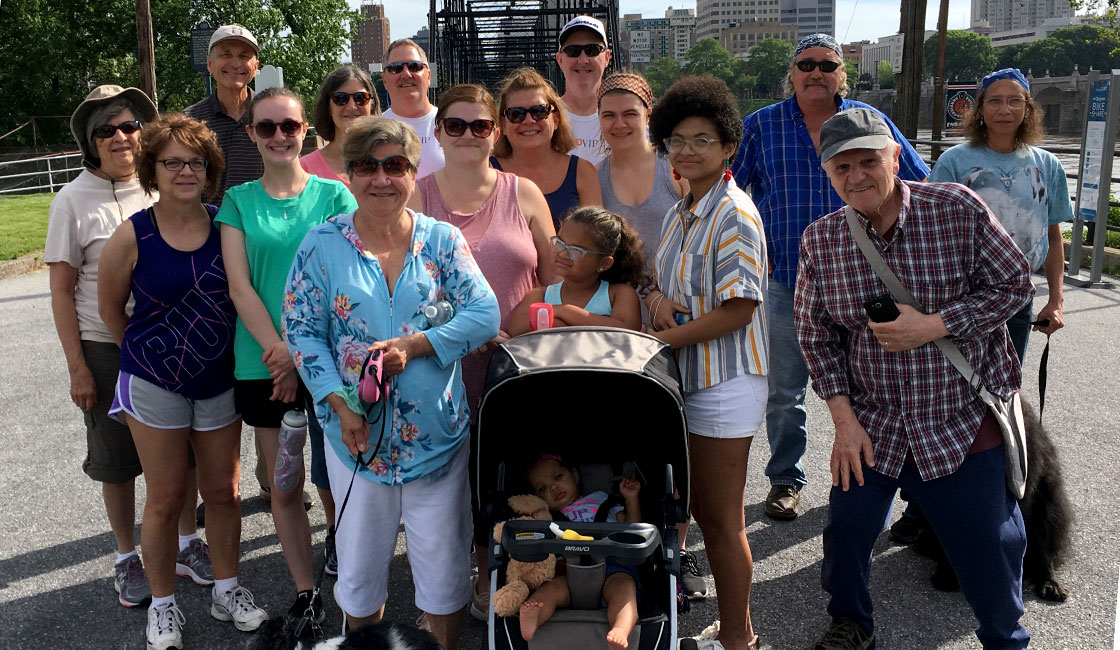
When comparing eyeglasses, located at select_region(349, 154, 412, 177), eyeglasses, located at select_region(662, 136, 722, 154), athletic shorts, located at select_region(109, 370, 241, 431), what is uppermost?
eyeglasses, located at select_region(662, 136, 722, 154)

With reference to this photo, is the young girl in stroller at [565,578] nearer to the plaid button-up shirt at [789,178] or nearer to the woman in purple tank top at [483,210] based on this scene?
the woman in purple tank top at [483,210]

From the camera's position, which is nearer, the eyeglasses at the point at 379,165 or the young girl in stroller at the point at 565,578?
the young girl in stroller at the point at 565,578

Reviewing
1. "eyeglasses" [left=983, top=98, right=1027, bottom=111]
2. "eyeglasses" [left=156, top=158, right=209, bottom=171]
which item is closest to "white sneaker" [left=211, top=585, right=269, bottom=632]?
"eyeglasses" [left=156, top=158, right=209, bottom=171]

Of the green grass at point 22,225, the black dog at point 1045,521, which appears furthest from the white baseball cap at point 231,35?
the green grass at point 22,225

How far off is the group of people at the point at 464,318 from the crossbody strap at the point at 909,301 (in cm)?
3

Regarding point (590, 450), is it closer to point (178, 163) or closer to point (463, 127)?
point (463, 127)

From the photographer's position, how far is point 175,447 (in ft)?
11.0

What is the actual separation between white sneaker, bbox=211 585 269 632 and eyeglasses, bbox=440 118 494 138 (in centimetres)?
216

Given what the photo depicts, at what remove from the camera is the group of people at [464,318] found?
113 inches

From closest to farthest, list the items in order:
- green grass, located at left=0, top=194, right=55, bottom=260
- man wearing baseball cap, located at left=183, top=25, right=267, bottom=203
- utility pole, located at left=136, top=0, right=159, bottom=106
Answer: man wearing baseball cap, located at left=183, top=25, right=267, bottom=203 → green grass, located at left=0, top=194, right=55, bottom=260 → utility pole, located at left=136, top=0, right=159, bottom=106

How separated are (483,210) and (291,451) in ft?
4.13

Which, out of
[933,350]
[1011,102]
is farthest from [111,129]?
[1011,102]

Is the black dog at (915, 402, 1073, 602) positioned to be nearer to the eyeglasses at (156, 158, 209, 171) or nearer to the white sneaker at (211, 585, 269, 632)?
the white sneaker at (211, 585, 269, 632)

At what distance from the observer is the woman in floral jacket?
9.50ft
